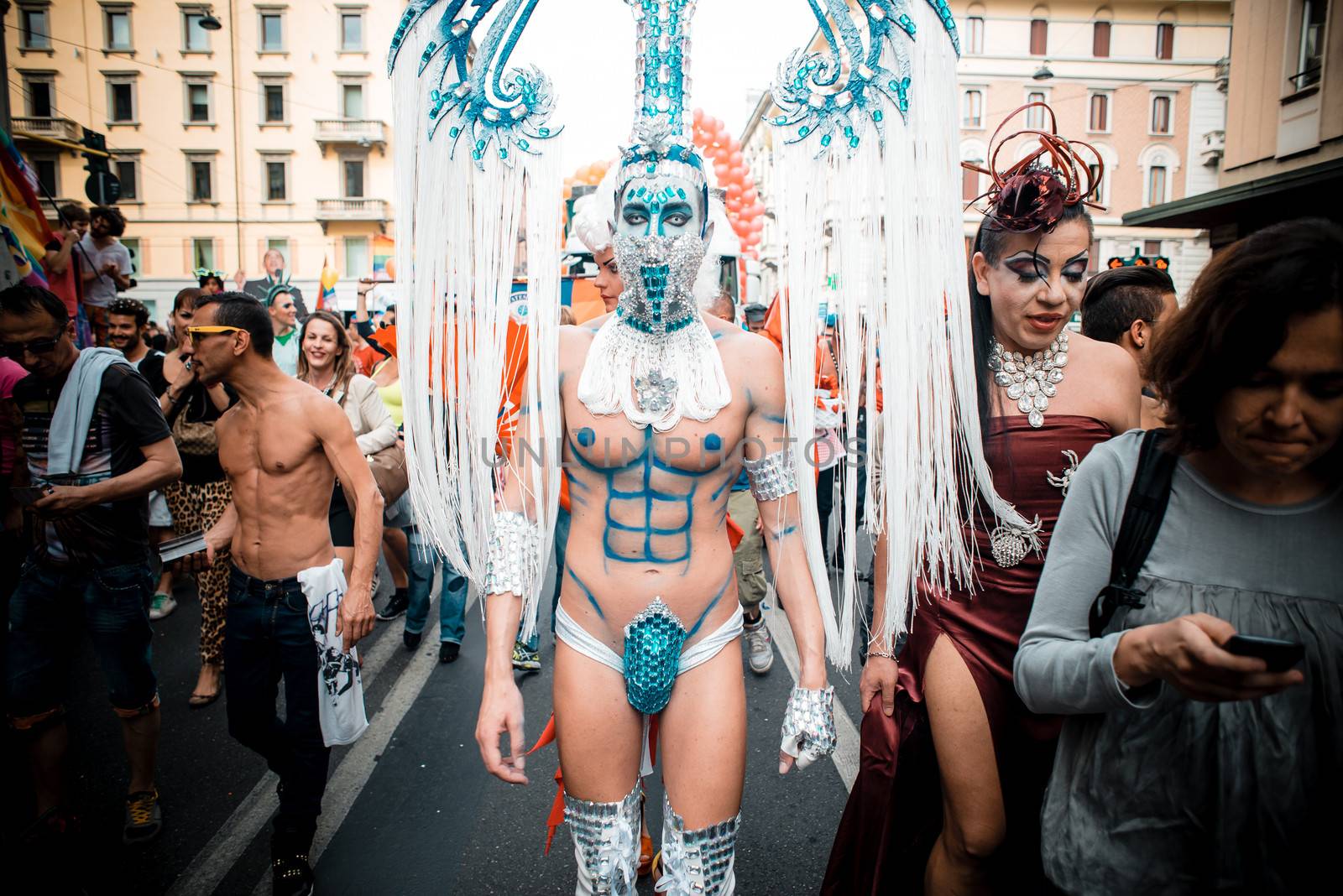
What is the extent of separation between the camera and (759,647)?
15.6ft

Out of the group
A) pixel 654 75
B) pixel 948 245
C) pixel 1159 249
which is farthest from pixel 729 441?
pixel 1159 249

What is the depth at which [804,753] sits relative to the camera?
202 centimetres

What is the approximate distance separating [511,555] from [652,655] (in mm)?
456

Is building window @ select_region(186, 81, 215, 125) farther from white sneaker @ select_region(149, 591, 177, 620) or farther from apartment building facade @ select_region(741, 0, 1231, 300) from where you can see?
white sneaker @ select_region(149, 591, 177, 620)

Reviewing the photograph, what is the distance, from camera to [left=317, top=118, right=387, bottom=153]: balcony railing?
112 ft

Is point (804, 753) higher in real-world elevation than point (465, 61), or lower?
lower

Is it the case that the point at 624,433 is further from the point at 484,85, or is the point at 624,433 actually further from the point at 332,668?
the point at 332,668

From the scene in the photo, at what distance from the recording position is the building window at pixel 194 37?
107 ft

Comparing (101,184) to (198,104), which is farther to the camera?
(198,104)

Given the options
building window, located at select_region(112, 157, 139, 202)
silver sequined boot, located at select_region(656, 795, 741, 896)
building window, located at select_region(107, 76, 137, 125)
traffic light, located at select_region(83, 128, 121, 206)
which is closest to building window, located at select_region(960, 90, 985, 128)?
traffic light, located at select_region(83, 128, 121, 206)

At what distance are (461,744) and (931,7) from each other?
144 inches

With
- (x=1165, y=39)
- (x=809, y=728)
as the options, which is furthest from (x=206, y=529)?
(x=1165, y=39)

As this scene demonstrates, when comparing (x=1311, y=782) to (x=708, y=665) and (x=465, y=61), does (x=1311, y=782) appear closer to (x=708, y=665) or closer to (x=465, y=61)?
(x=708, y=665)

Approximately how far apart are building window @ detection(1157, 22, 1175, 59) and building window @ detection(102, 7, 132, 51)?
41.1 meters
